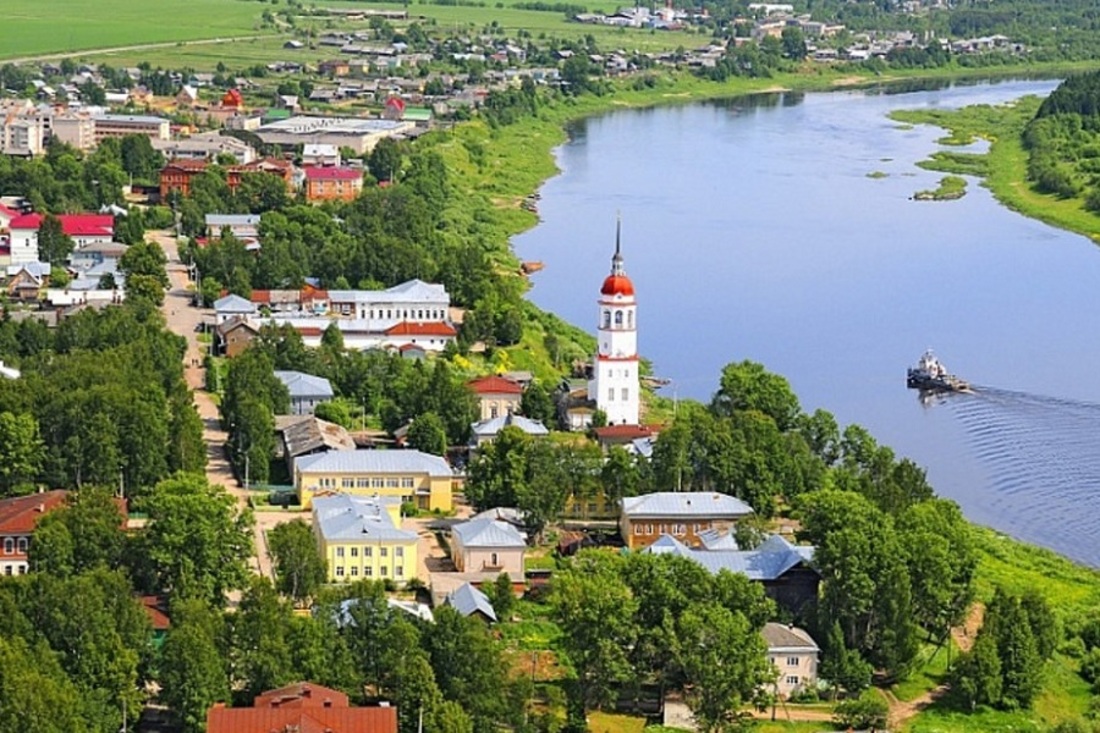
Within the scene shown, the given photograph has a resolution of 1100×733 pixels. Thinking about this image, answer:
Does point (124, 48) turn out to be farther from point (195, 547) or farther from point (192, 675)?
point (192, 675)

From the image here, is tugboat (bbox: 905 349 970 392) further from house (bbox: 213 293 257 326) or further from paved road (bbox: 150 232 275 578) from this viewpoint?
paved road (bbox: 150 232 275 578)

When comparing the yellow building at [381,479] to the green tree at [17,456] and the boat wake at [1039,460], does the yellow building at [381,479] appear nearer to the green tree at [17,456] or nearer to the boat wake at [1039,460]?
the green tree at [17,456]

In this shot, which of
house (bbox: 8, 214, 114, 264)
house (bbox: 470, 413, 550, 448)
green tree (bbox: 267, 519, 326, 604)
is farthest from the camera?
house (bbox: 8, 214, 114, 264)

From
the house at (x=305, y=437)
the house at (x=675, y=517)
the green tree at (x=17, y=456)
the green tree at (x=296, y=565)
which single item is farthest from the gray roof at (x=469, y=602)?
the green tree at (x=17, y=456)

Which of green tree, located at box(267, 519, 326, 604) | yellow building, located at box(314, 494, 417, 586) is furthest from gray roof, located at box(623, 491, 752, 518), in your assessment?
green tree, located at box(267, 519, 326, 604)

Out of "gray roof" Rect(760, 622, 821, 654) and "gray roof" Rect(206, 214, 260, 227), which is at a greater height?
"gray roof" Rect(760, 622, 821, 654)

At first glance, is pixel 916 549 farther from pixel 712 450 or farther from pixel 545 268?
pixel 545 268

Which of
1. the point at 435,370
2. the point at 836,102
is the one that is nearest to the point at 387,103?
the point at 836,102
